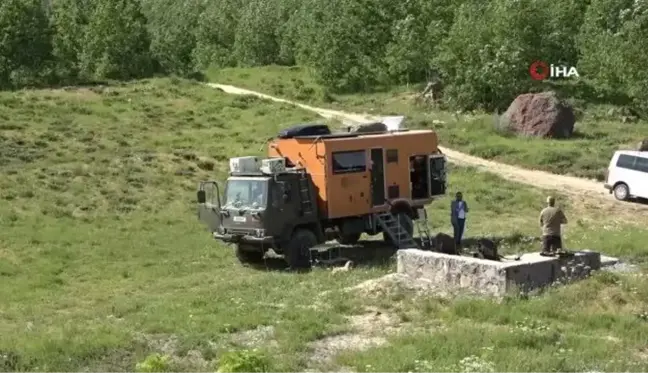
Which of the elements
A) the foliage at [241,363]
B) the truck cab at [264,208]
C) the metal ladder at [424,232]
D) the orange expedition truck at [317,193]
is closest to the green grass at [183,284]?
the foliage at [241,363]

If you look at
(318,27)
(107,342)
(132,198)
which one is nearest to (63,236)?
(132,198)

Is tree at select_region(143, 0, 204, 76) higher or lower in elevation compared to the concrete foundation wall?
higher

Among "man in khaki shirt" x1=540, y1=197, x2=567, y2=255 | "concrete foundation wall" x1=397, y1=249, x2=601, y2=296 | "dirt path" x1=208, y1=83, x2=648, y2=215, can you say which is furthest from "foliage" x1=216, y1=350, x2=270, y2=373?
"dirt path" x1=208, y1=83, x2=648, y2=215

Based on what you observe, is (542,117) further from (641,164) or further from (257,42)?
(257,42)

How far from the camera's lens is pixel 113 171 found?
3544 centimetres

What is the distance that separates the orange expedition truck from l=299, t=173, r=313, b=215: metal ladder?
24 millimetres

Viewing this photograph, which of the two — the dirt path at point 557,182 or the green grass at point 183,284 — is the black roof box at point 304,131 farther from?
the dirt path at point 557,182

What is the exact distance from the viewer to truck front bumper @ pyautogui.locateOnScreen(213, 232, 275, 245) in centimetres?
2139

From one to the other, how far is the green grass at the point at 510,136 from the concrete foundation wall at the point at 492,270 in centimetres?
2036

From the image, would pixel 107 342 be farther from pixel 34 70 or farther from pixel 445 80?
pixel 34 70

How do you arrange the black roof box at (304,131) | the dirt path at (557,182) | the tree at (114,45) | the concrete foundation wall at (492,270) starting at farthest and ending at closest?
the tree at (114,45) → the dirt path at (557,182) → the black roof box at (304,131) → the concrete foundation wall at (492,270)

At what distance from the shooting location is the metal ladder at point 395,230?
2355 centimetres

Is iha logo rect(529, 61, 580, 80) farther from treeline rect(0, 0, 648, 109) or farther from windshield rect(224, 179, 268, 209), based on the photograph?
windshield rect(224, 179, 268, 209)

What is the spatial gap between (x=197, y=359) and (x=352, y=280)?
656cm
